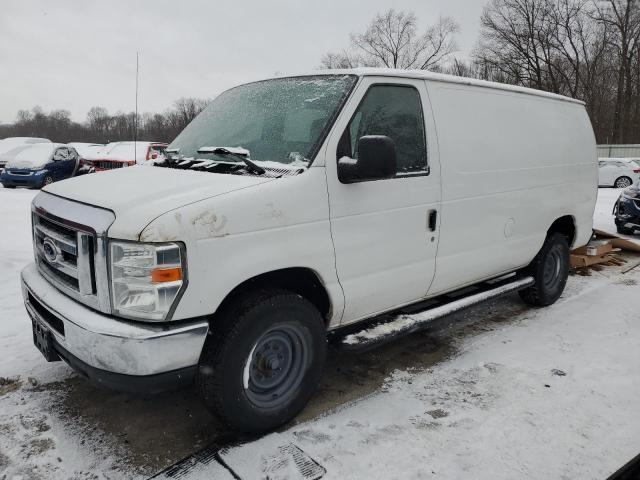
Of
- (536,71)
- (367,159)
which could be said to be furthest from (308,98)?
(536,71)

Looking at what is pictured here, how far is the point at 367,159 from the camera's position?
3018 millimetres

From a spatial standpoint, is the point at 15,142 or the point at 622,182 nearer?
the point at 622,182

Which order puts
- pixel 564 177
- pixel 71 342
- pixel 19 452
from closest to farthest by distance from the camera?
pixel 71 342 < pixel 19 452 < pixel 564 177

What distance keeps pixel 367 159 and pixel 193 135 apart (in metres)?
1.59

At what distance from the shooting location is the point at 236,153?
3275mm

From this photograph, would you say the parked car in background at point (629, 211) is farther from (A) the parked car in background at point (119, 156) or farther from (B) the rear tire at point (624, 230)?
(A) the parked car in background at point (119, 156)

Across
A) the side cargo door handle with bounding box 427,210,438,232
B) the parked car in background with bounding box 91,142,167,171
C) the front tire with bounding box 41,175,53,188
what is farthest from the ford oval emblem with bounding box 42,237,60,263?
the front tire with bounding box 41,175,53,188

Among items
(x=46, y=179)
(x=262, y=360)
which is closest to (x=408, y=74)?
(x=262, y=360)

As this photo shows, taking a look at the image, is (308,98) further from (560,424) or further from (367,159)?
(560,424)

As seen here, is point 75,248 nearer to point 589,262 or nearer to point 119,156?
point 589,262

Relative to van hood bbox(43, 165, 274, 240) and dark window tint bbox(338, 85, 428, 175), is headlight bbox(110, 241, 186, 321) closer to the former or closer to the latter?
van hood bbox(43, 165, 274, 240)

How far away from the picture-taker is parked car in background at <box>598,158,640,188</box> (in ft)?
68.5

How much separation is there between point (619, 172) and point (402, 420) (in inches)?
849

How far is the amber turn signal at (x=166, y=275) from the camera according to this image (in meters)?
2.52
